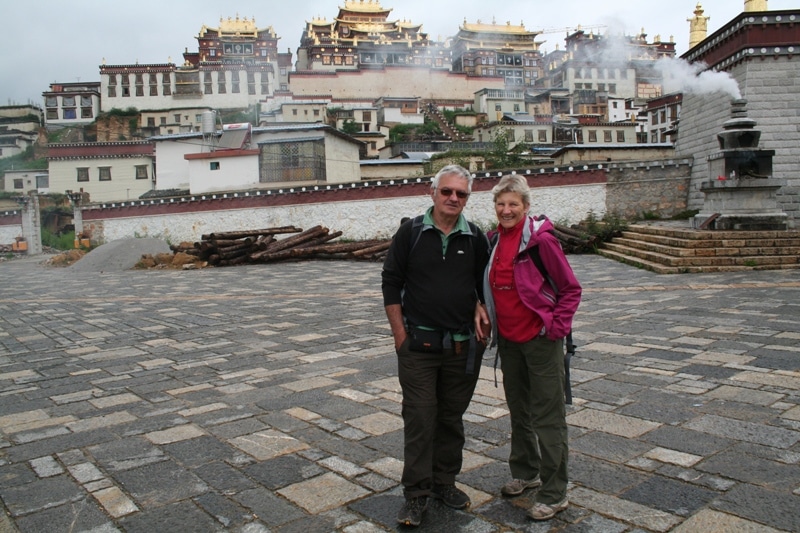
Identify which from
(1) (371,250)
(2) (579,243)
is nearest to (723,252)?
(2) (579,243)

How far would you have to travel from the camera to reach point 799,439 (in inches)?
163

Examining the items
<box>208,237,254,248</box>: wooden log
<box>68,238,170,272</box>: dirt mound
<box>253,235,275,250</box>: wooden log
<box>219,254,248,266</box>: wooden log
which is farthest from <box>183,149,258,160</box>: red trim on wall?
<box>219,254,248,266</box>: wooden log

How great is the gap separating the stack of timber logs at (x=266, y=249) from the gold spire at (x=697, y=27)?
12896mm

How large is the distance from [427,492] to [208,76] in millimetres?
68263

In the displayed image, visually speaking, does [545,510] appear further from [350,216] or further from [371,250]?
[350,216]

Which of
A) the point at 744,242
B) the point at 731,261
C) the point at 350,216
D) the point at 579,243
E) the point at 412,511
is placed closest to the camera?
the point at 412,511

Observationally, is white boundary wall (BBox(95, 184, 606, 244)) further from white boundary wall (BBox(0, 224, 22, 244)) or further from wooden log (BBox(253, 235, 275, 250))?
white boundary wall (BBox(0, 224, 22, 244))

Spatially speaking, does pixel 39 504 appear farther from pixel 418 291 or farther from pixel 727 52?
pixel 727 52

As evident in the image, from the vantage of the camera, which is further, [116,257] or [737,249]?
[116,257]

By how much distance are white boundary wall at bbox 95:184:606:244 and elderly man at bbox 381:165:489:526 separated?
20.1 metres

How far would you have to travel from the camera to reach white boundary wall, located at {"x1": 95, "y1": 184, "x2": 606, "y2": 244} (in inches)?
925

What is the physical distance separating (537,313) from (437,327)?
20.5 inches

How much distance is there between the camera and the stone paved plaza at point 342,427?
338cm

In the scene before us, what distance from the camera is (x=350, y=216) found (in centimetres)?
2505
